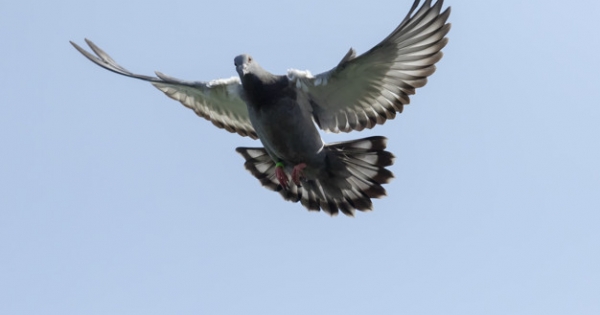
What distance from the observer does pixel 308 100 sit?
15344 millimetres

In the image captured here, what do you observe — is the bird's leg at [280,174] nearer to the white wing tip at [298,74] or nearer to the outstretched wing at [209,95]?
the outstretched wing at [209,95]

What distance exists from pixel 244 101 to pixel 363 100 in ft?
5.42

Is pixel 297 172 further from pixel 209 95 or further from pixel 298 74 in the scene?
pixel 209 95

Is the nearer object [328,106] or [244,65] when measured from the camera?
[244,65]

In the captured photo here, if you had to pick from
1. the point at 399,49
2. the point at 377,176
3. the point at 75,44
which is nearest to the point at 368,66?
the point at 399,49

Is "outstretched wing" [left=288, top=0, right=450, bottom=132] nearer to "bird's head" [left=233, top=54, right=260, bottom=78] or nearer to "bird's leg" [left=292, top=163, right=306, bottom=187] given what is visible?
"bird's head" [left=233, top=54, right=260, bottom=78]

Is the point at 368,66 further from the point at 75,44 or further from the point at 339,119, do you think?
the point at 75,44

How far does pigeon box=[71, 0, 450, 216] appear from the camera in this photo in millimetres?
14469

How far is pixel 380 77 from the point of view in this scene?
1499 centimetres

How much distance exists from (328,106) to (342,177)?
1.15 meters

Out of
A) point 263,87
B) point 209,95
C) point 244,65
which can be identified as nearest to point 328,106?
point 263,87

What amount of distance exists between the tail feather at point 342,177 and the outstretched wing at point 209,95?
0.45m

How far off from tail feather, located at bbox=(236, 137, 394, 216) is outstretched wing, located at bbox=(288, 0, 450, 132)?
0.32 m

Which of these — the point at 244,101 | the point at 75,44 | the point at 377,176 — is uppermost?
the point at 75,44
